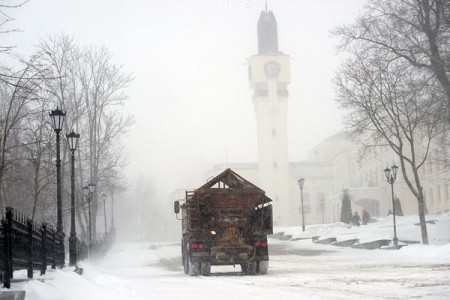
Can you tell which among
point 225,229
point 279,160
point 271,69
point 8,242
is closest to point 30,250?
point 8,242

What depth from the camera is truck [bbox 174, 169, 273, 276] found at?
66.0 ft

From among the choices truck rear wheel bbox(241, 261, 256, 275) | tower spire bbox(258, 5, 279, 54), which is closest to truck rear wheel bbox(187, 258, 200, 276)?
truck rear wheel bbox(241, 261, 256, 275)

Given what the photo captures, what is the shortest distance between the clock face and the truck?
10059cm

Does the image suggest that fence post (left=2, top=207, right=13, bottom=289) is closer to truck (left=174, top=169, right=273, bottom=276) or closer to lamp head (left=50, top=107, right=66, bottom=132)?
truck (left=174, top=169, right=273, bottom=276)

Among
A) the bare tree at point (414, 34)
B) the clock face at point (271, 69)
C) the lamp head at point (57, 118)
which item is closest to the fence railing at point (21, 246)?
the lamp head at point (57, 118)

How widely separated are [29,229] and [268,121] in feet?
341

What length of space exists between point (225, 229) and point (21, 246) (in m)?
8.16

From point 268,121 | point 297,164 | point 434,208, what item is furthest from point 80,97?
point 297,164

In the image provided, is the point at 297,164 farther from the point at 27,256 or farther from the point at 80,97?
the point at 27,256

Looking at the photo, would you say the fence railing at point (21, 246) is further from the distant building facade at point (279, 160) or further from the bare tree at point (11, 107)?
the distant building facade at point (279, 160)

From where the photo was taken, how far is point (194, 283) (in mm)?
16594

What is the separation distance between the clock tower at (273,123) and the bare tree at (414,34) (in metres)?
85.0

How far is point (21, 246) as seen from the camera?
43.1ft

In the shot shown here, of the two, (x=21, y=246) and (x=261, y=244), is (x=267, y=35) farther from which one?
(x=21, y=246)
